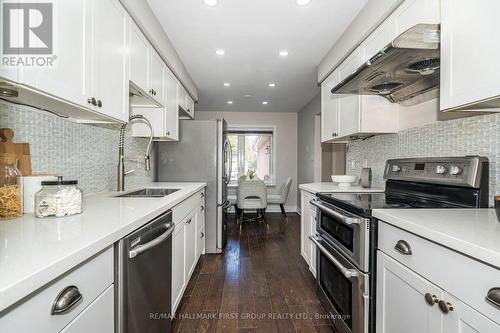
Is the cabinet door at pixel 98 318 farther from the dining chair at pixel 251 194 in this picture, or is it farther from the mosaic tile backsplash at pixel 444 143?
the dining chair at pixel 251 194

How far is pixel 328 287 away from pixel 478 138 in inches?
51.4

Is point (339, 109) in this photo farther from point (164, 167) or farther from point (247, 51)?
point (164, 167)

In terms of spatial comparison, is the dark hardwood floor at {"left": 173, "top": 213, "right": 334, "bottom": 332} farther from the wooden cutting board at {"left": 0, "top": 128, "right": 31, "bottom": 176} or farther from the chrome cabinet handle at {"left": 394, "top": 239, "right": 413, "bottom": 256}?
the wooden cutting board at {"left": 0, "top": 128, "right": 31, "bottom": 176}

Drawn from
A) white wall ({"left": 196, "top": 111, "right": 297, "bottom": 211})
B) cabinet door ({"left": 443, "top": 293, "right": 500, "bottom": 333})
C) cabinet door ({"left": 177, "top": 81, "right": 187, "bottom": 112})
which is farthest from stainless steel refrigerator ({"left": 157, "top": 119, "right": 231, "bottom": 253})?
white wall ({"left": 196, "top": 111, "right": 297, "bottom": 211})

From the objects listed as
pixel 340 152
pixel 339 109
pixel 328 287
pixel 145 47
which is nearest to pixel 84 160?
pixel 145 47

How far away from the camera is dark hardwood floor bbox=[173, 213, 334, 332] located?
1730 mm

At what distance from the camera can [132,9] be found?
166cm

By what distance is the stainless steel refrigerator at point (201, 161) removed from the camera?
312 cm

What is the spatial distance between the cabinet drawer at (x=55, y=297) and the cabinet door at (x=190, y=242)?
1265 millimetres

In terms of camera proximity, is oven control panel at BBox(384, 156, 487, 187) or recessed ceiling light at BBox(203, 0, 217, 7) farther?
recessed ceiling light at BBox(203, 0, 217, 7)

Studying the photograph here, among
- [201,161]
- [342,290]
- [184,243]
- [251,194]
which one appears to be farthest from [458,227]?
[251,194]

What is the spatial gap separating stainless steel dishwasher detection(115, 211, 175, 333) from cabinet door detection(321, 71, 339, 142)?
1960 millimetres

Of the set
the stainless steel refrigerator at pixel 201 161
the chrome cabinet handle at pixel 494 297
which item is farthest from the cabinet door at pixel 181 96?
the chrome cabinet handle at pixel 494 297

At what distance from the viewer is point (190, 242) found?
2225mm
